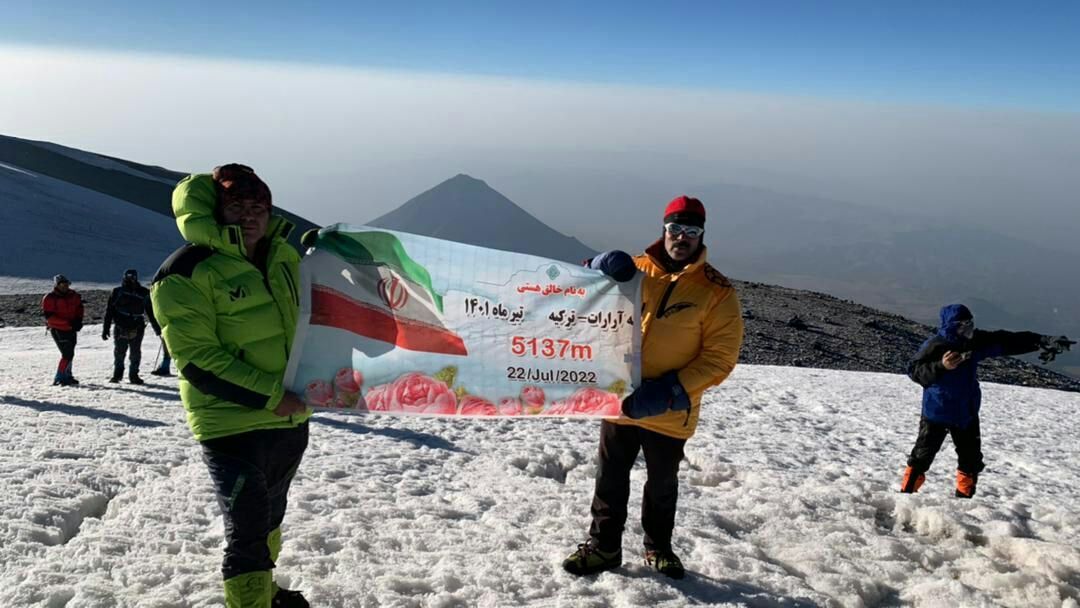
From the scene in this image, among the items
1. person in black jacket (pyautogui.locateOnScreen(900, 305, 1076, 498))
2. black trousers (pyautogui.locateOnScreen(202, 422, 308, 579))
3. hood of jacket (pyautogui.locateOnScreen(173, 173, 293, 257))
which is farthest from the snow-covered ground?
Answer: hood of jacket (pyautogui.locateOnScreen(173, 173, 293, 257))

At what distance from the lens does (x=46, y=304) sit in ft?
41.0

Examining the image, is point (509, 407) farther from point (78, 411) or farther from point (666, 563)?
point (78, 411)

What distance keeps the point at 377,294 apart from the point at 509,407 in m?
1.25

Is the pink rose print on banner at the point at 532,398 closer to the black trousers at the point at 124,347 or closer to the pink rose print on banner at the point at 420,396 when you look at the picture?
the pink rose print on banner at the point at 420,396

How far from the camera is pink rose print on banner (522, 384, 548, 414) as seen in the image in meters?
4.94

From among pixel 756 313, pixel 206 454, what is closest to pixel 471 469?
pixel 206 454

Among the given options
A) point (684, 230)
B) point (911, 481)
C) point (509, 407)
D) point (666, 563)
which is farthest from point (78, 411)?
point (911, 481)

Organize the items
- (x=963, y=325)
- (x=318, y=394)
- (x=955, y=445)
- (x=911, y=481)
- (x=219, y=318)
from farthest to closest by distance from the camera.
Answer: (x=911, y=481)
(x=955, y=445)
(x=963, y=325)
(x=318, y=394)
(x=219, y=318)

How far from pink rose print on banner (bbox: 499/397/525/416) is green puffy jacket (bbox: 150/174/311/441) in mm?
1512

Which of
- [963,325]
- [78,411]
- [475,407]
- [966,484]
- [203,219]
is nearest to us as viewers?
[203,219]

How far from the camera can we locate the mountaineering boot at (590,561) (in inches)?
204

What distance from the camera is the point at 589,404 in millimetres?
4906

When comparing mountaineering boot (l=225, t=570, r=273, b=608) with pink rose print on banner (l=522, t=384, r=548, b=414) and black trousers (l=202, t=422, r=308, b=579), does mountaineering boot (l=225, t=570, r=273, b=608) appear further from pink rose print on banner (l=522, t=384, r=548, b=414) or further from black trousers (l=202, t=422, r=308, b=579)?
pink rose print on banner (l=522, t=384, r=548, b=414)

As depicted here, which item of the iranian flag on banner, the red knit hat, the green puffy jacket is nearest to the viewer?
the green puffy jacket
